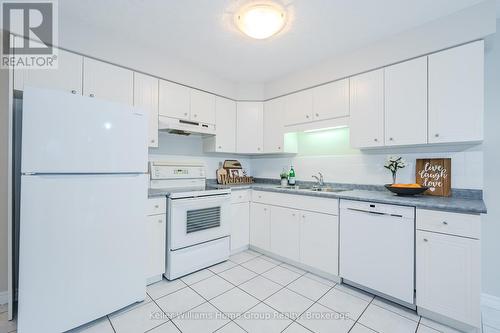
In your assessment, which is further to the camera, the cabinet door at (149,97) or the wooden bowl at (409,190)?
the cabinet door at (149,97)

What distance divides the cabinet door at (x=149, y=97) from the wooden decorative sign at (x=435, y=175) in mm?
2763

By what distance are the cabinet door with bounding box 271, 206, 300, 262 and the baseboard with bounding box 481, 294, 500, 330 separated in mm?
1523

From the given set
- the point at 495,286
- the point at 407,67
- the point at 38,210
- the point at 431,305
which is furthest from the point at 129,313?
the point at 407,67

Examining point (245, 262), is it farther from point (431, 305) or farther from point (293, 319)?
point (431, 305)

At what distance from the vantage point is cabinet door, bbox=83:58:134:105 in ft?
6.59

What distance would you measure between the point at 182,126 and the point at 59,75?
1127 mm

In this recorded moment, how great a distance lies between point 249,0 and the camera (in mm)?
1641

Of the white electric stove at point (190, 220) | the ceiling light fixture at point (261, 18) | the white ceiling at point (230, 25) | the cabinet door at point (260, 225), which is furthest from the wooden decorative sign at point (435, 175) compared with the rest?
the white electric stove at point (190, 220)

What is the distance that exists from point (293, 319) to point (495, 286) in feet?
5.82

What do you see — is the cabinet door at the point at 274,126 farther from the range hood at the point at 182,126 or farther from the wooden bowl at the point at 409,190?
the wooden bowl at the point at 409,190

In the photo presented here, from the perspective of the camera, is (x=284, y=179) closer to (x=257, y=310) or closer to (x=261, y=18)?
(x=257, y=310)

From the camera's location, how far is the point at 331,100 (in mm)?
2547

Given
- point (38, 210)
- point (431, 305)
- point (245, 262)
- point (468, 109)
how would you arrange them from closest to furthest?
point (38, 210)
point (431, 305)
point (468, 109)
point (245, 262)

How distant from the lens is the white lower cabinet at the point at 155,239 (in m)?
2.10
